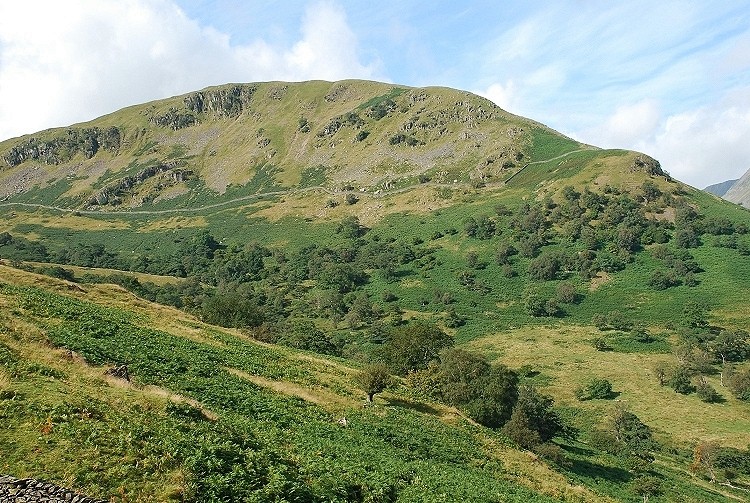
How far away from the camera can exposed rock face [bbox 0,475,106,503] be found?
484 inches

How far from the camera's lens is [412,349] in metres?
68.1

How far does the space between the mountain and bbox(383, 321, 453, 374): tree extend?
1.03ft

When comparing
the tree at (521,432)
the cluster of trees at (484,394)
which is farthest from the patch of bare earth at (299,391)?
the tree at (521,432)

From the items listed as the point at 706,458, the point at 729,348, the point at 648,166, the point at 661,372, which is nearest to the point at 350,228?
the point at 648,166

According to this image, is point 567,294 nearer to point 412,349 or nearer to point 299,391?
point 412,349

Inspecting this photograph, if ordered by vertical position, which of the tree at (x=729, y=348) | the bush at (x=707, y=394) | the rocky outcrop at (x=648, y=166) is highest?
the rocky outcrop at (x=648, y=166)

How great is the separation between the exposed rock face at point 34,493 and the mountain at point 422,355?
739 millimetres

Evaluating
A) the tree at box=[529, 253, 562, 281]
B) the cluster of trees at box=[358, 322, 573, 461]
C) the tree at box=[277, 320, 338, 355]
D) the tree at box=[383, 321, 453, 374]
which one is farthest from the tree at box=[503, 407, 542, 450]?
the tree at box=[529, 253, 562, 281]

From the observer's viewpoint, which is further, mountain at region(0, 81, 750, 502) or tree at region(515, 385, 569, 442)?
tree at region(515, 385, 569, 442)

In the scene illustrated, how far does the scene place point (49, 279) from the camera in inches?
2322

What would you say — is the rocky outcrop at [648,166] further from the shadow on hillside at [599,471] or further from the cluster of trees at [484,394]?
the shadow on hillside at [599,471]

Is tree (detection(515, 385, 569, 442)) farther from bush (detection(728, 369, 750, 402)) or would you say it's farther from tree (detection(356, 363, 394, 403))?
bush (detection(728, 369, 750, 402))

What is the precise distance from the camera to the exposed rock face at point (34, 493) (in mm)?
12281

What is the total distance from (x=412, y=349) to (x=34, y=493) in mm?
57804
